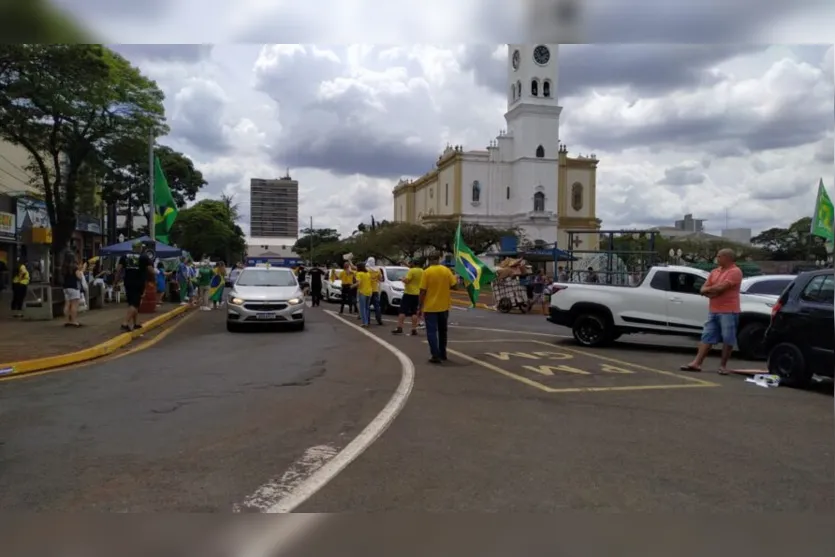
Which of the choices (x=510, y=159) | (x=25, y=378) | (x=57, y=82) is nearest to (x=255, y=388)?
(x=25, y=378)

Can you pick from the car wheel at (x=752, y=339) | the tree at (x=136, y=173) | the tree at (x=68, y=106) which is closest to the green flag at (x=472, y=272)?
the car wheel at (x=752, y=339)

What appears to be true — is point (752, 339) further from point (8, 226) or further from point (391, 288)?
point (8, 226)

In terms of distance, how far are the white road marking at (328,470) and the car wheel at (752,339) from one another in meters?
6.84

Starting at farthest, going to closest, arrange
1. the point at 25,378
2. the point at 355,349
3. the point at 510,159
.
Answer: the point at 510,159 → the point at 355,349 → the point at 25,378

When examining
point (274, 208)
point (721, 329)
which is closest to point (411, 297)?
point (721, 329)

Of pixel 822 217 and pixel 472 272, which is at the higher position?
pixel 822 217

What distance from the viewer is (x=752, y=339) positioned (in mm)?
11945

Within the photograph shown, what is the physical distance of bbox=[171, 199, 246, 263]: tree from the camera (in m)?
68.1

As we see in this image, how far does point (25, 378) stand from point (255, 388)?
348cm

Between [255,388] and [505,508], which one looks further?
[255,388]

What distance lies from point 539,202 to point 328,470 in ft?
287

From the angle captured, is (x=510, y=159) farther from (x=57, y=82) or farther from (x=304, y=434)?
(x=304, y=434)

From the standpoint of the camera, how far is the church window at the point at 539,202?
89.6 metres

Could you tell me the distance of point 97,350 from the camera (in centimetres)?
1160
